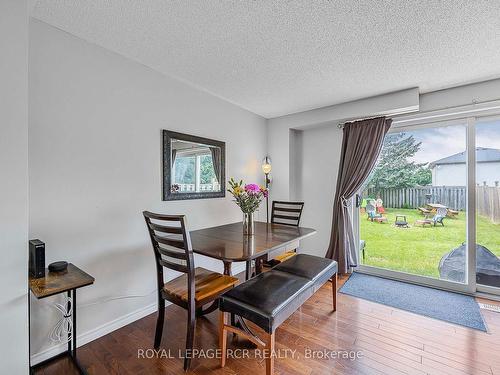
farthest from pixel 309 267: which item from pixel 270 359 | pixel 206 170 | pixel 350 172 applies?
pixel 350 172

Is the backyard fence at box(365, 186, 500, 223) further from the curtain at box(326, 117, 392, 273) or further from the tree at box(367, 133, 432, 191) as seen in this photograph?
the curtain at box(326, 117, 392, 273)

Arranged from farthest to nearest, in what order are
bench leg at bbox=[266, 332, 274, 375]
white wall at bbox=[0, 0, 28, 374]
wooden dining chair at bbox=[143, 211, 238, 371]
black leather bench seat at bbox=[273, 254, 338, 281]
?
black leather bench seat at bbox=[273, 254, 338, 281]
wooden dining chair at bbox=[143, 211, 238, 371]
bench leg at bbox=[266, 332, 274, 375]
white wall at bbox=[0, 0, 28, 374]

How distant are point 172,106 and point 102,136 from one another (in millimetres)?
803

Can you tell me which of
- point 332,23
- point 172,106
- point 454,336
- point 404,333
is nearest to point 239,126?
point 172,106


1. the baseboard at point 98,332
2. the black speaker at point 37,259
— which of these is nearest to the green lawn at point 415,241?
the baseboard at point 98,332

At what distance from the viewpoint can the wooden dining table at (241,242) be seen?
1703mm

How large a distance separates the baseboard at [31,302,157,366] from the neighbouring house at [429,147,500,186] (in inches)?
142

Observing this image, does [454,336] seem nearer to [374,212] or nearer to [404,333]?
[404,333]

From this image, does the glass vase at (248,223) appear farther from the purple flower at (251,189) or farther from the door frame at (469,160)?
the door frame at (469,160)

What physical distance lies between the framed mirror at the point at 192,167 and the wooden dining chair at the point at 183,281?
738 mm

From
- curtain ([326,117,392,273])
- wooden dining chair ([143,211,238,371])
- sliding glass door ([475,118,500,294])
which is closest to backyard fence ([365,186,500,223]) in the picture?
sliding glass door ([475,118,500,294])

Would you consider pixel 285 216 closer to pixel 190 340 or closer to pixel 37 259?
pixel 190 340

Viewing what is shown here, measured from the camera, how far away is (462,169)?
282cm

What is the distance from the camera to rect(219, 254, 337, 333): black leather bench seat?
151 cm
